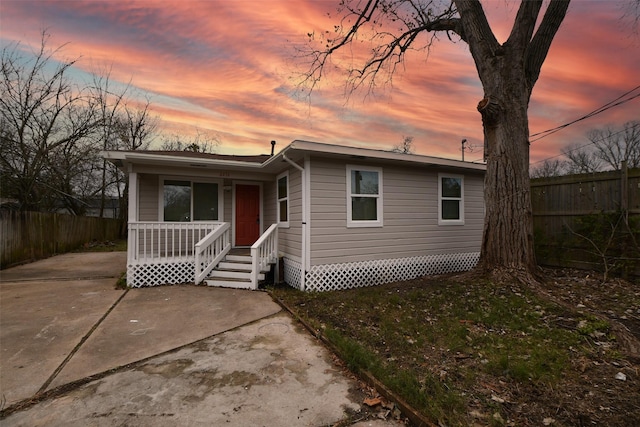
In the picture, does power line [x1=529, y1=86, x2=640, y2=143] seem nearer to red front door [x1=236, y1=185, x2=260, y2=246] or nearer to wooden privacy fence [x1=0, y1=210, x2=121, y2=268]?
red front door [x1=236, y1=185, x2=260, y2=246]

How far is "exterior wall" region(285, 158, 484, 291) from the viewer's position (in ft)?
20.4

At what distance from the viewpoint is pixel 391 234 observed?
707 cm

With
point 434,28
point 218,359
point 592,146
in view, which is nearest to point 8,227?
point 218,359

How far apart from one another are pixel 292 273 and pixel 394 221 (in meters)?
2.72

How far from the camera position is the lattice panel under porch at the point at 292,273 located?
633cm

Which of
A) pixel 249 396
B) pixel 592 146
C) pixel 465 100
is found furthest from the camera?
pixel 592 146

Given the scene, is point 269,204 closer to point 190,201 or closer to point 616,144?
point 190,201

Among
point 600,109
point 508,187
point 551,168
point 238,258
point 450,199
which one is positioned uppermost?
point 551,168

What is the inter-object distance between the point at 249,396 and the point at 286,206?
529 cm

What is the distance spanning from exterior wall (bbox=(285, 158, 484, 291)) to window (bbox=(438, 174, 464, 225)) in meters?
0.15

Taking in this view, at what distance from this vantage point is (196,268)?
6.59 m

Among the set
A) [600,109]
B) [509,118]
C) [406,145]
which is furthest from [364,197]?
[406,145]

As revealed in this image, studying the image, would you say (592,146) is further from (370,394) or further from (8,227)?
(8,227)

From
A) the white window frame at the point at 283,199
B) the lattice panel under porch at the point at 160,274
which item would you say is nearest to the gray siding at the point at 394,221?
the white window frame at the point at 283,199
